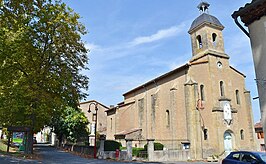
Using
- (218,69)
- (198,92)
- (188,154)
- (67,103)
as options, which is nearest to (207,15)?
(218,69)

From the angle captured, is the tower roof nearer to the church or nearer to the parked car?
the church

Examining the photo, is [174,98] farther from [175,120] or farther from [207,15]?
[207,15]

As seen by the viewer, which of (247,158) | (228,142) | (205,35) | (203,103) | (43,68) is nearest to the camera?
(247,158)

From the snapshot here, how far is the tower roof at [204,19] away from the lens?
2973 centimetres

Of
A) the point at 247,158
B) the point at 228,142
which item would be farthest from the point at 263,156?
the point at 228,142

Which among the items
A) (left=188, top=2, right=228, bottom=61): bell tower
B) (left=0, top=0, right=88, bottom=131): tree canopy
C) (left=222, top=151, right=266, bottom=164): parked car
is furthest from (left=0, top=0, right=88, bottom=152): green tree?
(left=188, top=2, right=228, bottom=61): bell tower

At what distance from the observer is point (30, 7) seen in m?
13.2

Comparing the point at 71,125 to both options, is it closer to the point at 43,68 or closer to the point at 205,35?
the point at 43,68

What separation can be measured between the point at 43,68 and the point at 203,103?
1660 centimetres

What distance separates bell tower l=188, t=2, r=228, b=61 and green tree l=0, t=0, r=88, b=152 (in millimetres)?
15898

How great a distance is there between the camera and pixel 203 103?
84.7 feet

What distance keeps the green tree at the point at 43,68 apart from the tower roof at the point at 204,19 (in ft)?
54.6

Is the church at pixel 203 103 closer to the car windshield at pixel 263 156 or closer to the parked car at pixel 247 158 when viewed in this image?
the parked car at pixel 247 158

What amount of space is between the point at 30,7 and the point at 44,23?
305 centimetres
